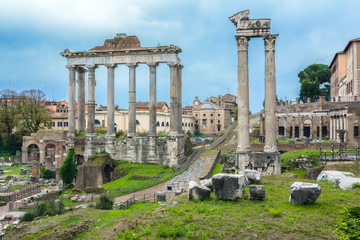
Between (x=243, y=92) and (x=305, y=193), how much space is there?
10259 millimetres

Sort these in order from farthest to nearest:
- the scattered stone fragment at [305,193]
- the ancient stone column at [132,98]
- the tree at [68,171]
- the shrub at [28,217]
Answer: the ancient stone column at [132,98]
the tree at [68,171]
the shrub at [28,217]
the scattered stone fragment at [305,193]

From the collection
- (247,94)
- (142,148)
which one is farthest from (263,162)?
(142,148)

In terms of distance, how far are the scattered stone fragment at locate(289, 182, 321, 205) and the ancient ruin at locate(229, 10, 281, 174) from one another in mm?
9136

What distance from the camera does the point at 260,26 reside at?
763 inches

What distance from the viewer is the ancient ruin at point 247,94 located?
63.4 feet

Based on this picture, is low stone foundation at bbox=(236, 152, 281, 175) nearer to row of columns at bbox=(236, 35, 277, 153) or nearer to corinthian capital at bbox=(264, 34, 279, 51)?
row of columns at bbox=(236, 35, 277, 153)

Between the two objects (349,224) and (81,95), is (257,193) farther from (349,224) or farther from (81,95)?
(81,95)

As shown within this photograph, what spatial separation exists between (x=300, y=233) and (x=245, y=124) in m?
11.7

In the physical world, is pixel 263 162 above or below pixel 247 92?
below

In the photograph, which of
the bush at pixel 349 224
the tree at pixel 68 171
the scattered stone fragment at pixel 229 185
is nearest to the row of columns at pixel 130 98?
the tree at pixel 68 171

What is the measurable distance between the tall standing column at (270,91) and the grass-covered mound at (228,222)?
7.20 meters

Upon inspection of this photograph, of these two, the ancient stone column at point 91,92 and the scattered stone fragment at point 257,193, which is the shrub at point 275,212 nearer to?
the scattered stone fragment at point 257,193

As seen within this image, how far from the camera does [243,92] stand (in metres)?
19.4

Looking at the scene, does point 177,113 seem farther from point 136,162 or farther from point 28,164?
point 28,164
